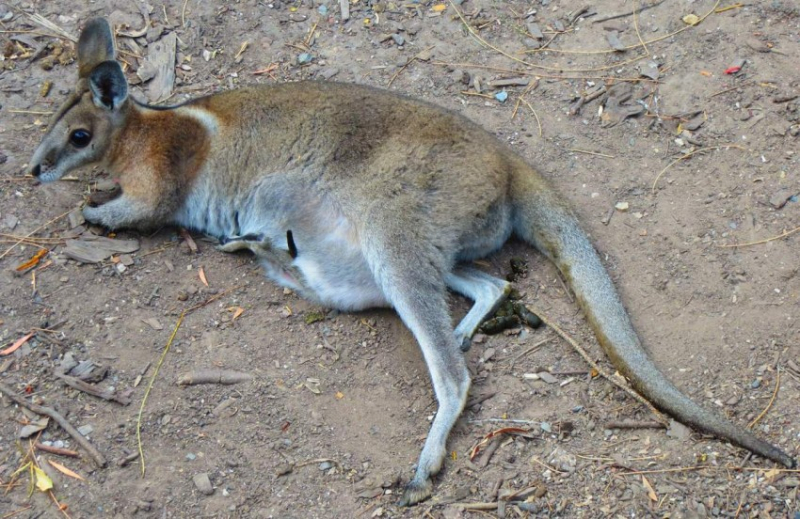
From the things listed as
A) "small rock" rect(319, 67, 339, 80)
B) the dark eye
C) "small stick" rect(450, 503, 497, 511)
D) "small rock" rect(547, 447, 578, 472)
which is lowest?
"small rock" rect(547, 447, 578, 472)

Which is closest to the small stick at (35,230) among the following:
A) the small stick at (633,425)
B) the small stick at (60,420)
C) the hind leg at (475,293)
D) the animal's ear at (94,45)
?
the animal's ear at (94,45)

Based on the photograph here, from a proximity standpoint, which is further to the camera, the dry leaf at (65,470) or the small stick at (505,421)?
the small stick at (505,421)

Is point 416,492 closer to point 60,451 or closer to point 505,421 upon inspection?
point 505,421

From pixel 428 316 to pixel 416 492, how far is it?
105 centimetres

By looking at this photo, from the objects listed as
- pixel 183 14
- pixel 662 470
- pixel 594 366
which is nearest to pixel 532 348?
pixel 594 366

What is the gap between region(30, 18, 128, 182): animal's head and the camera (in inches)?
227

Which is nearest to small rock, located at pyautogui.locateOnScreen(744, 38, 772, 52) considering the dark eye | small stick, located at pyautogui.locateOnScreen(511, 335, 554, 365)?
small stick, located at pyautogui.locateOnScreen(511, 335, 554, 365)

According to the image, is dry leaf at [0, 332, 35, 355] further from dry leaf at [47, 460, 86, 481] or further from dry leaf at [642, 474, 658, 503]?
dry leaf at [642, 474, 658, 503]

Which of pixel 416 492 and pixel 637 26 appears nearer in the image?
pixel 416 492

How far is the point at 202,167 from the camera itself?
6055 millimetres

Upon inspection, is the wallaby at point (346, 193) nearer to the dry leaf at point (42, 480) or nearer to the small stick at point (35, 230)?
the small stick at point (35, 230)

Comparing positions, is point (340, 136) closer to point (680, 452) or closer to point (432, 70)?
point (432, 70)

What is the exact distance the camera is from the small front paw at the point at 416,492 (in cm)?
457

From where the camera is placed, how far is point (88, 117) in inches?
232
